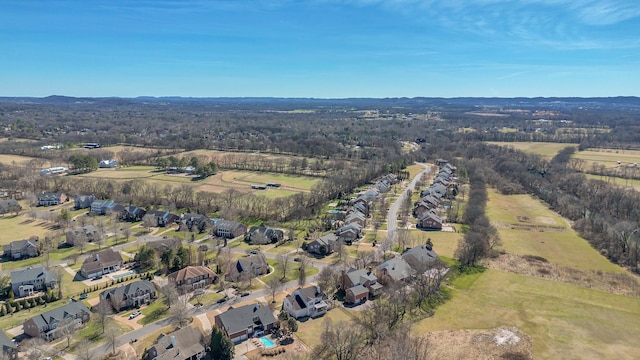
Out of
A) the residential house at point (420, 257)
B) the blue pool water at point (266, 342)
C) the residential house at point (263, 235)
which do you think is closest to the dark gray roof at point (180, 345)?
the blue pool water at point (266, 342)

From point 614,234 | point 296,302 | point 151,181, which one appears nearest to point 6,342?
point 296,302

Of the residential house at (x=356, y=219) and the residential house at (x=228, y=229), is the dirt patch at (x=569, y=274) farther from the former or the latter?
the residential house at (x=228, y=229)

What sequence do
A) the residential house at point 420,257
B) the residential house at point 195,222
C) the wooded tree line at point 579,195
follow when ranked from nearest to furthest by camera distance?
the residential house at point 420,257
the wooded tree line at point 579,195
the residential house at point 195,222

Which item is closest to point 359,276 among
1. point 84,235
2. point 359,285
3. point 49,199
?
point 359,285

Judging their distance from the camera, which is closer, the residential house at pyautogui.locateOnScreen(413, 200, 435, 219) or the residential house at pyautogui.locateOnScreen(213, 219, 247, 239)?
the residential house at pyautogui.locateOnScreen(213, 219, 247, 239)

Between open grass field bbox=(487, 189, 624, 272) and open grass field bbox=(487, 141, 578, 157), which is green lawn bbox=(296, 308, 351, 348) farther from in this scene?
open grass field bbox=(487, 141, 578, 157)

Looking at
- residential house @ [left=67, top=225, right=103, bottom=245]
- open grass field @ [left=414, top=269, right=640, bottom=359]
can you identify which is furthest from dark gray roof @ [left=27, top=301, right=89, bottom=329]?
open grass field @ [left=414, top=269, right=640, bottom=359]

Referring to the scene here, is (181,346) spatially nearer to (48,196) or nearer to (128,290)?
(128,290)
